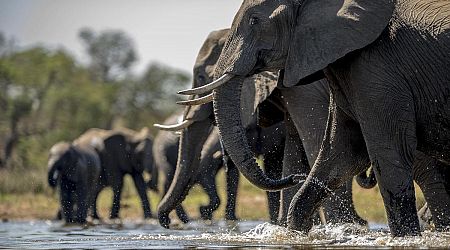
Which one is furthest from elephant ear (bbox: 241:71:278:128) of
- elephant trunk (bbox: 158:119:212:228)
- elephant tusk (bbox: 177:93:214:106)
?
elephant tusk (bbox: 177:93:214:106)

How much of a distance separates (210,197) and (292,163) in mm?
5226

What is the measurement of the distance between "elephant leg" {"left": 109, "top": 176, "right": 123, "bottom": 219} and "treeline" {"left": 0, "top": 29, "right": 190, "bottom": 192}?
2.90 m

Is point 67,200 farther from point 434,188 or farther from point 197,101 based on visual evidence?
point 434,188

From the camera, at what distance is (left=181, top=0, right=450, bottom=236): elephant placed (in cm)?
733

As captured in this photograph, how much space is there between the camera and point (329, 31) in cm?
749

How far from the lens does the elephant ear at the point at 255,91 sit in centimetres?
973

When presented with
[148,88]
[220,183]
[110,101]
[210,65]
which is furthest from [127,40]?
[210,65]

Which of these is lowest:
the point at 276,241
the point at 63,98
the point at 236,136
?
the point at 276,241

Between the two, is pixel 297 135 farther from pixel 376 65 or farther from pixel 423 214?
pixel 376 65

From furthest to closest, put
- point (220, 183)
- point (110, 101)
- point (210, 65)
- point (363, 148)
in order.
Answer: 1. point (110, 101)
2. point (220, 183)
3. point (210, 65)
4. point (363, 148)

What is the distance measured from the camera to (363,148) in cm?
804

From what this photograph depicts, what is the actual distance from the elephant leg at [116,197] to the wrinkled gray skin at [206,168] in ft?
2.39

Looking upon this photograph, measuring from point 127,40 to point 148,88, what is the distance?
928 cm

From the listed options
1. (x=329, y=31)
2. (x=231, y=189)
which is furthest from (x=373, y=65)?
(x=231, y=189)
